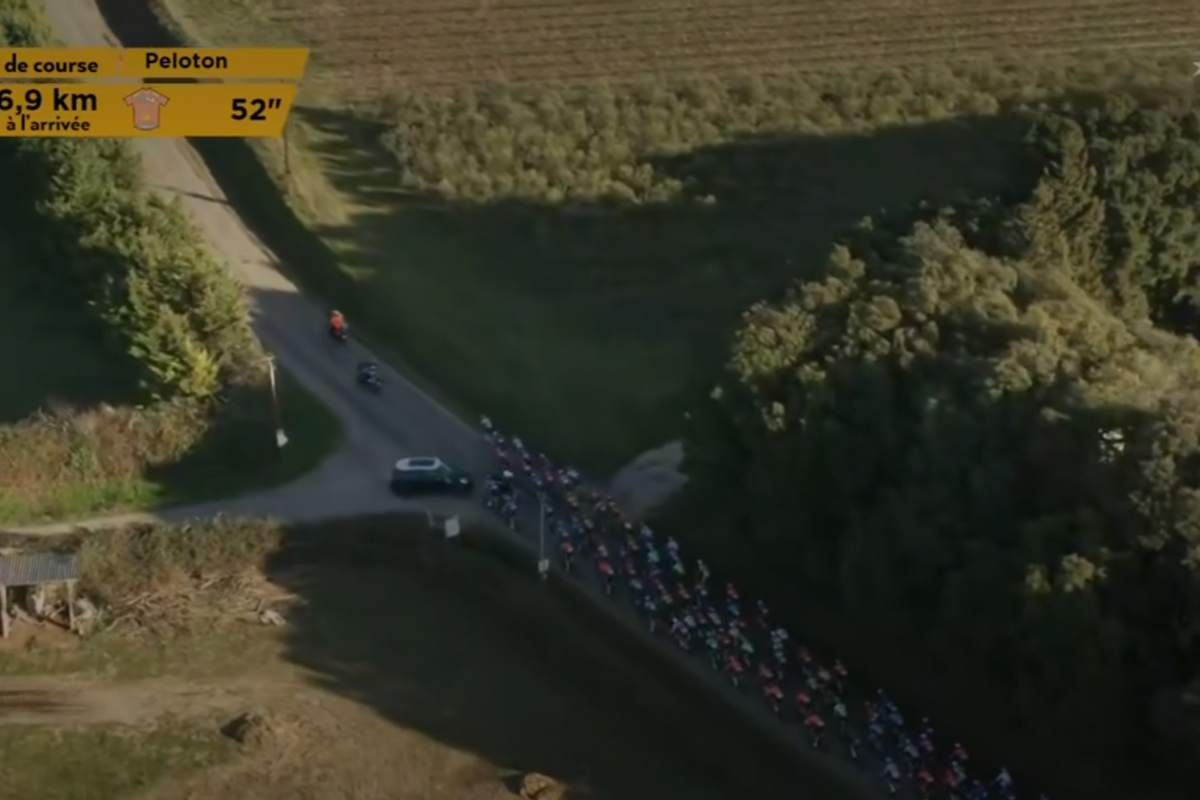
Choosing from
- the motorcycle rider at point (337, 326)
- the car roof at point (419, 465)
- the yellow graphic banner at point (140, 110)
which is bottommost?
the car roof at point (419, 465)

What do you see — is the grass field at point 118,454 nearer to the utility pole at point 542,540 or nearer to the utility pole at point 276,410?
the utility pole at point 276,410

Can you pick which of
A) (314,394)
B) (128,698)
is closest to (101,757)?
(128,698)

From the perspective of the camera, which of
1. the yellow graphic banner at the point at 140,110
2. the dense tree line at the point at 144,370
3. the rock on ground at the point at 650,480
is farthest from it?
the yellow graphic banner at the point at 140,110

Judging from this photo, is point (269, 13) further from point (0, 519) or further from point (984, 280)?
point (984, 280)

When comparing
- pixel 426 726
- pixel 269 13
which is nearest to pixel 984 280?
pixel 426 726

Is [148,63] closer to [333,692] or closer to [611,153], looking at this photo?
[611,153]

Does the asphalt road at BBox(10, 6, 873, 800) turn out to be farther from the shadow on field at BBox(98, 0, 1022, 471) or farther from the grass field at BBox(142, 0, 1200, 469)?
the grass field at BBox(142, 0, 1200, 469)

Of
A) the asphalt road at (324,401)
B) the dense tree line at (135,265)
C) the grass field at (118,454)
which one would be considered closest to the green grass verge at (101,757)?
the asphalt road at (324,401)
